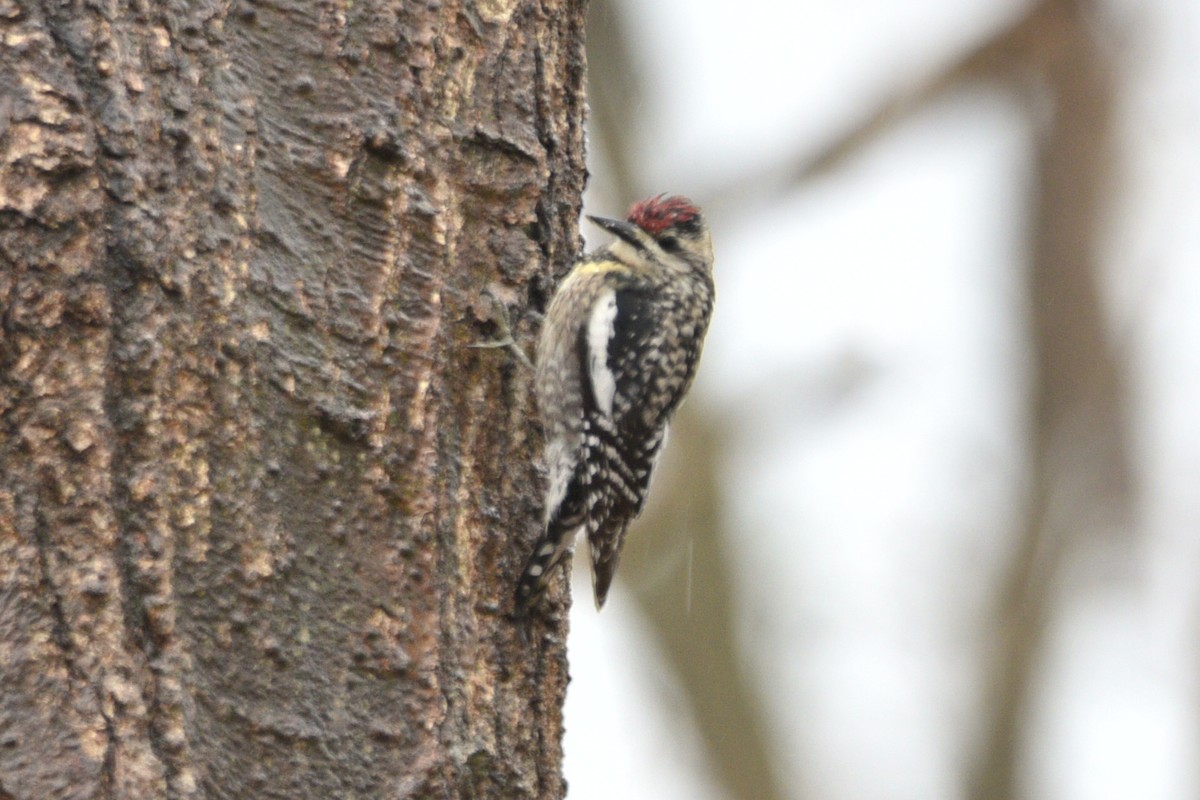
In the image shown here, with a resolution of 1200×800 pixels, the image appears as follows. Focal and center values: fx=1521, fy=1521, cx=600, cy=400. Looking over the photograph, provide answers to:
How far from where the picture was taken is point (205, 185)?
2.70 meters

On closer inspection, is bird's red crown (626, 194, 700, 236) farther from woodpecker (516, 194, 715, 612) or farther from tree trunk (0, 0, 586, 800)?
tree trunk (0, 0, 586, 800)

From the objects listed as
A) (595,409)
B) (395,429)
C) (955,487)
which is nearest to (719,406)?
(955,487)

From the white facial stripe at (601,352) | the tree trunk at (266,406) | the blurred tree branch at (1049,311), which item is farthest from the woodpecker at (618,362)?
the blurred tree branch at (1049,311)

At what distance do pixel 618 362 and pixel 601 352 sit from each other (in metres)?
0.08

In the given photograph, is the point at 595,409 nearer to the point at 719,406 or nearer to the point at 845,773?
the point at 719,406

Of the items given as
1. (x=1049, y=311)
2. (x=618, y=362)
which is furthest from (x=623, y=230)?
(x=1049, y=311)

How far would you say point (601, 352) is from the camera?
14.9 feet

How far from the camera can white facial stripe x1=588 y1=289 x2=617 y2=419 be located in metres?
4.50

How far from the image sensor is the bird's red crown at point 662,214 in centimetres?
497

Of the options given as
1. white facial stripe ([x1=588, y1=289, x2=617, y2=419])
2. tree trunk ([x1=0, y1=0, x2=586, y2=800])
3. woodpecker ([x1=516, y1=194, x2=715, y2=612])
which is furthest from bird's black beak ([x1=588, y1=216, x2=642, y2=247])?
tree trunk ([x1=0, y1=0, x2=586, y2=800])

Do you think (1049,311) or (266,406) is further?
(1049,311)

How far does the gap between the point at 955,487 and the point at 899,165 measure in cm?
165

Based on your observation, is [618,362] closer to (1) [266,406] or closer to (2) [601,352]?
(2) [601,352]

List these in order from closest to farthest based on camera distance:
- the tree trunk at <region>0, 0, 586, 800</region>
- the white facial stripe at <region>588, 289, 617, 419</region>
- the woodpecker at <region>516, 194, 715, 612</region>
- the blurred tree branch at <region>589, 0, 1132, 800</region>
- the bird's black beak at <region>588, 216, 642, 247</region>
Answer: the tree trunk at <region>0, 0, 586, 800</region>, the woodpecker at <region>516, 194, 715, 612</region>, the white facial stripe at <region>588, 289, 617, 419</region>, the bird's black beak at <region>588, 216, 642, 247</region>, the blurred tree branch at <region>589, 0, 1132, 800</region>
